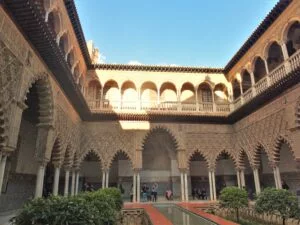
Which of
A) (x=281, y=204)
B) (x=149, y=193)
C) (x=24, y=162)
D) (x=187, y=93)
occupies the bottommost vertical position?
(x=281, y=204)

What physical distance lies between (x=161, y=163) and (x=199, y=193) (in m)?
3.17

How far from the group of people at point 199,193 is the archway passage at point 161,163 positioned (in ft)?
3.85

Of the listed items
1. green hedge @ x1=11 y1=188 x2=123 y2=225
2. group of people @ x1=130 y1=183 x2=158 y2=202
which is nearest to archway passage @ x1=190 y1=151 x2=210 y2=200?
group of people @ x1=130 y1=183 x2=158 y2=202

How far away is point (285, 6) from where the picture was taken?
1096 centimetres

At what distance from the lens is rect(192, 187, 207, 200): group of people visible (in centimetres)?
1627

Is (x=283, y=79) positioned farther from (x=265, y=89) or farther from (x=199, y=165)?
(x=199, y=165)

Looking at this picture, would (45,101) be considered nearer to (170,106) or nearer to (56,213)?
(56,213)

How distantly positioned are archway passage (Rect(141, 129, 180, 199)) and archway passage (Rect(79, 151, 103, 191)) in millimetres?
2942

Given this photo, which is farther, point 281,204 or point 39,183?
point 39,183

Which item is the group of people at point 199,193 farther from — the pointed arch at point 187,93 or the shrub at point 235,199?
the shrub at point 235,199

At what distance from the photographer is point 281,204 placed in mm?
7500

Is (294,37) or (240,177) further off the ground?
(294,37)

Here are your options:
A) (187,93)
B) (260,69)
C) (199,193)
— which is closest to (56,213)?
(199,193)

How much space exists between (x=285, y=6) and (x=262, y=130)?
19.1ft
